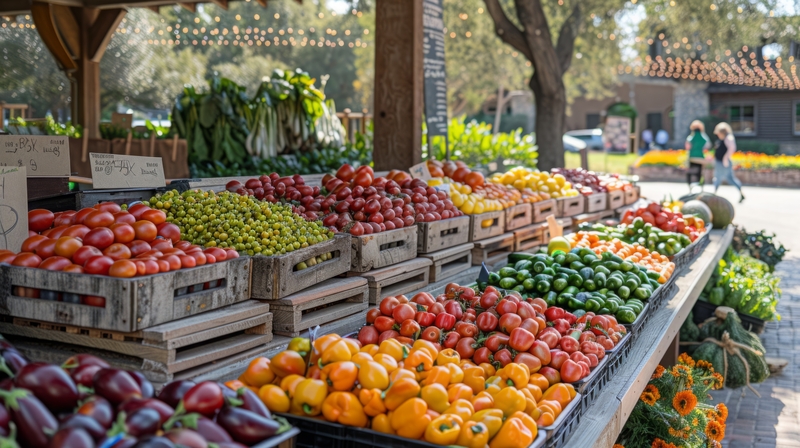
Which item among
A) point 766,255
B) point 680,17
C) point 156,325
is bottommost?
point 766,255

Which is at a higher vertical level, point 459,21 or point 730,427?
point 459,21

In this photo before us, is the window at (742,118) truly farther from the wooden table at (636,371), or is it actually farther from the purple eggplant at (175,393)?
the purple eggplant at (175,393)

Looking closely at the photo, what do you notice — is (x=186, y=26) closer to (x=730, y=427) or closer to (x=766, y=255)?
(x=766, y=255)

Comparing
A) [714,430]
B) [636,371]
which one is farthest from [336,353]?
[714,430]

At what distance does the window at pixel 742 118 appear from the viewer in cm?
3197

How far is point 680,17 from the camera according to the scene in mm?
12781

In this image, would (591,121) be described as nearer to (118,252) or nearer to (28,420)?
(118,252)

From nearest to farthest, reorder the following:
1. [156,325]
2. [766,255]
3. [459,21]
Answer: [156,325] → [766,255] → [459,21]

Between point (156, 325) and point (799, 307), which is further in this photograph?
point (799, 307)

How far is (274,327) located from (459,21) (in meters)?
14.9

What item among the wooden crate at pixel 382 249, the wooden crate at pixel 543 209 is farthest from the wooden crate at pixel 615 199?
the wooden crate at pixel 382 249

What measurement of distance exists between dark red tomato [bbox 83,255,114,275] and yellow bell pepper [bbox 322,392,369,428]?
0.92 metres

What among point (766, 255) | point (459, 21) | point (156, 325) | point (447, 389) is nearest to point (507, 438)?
point (447, 389)

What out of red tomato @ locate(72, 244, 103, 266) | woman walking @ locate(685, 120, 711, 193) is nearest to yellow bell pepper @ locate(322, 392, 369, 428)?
red tomato @ locate(72, 244, 103, 266)
